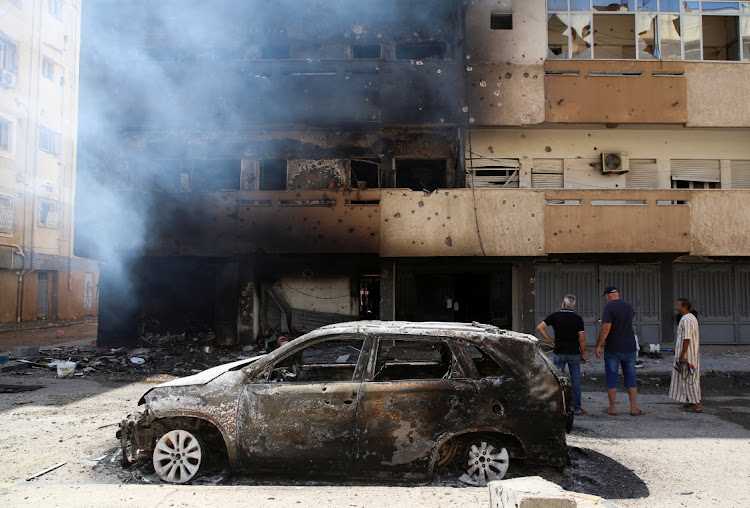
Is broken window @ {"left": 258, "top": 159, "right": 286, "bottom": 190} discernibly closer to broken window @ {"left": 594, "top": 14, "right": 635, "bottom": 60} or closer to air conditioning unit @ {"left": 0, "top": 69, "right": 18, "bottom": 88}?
broken window @ {"left": 594, "top": 14, "right": 635, "bottom": 60}

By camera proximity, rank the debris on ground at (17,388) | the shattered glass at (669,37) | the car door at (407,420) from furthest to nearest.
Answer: the shattered glass at (669,37) < the debris on ground at (17,388) < the car door at (407,420)

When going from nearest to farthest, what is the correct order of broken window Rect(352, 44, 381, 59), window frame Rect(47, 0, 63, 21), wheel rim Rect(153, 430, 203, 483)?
wheel rim Rect(153, 430, 203, 483) < broken window Rect(352, 44, 381, 59) < window frame Rect(47, 0, 63, 21)

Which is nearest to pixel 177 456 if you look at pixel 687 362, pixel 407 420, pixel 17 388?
pixel 407 420

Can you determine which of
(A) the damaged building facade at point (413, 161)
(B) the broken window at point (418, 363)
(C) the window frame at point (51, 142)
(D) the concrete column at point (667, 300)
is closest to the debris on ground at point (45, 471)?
(B) the broken window at point (418, 363)

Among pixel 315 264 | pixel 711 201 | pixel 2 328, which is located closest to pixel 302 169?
pixel 315 264

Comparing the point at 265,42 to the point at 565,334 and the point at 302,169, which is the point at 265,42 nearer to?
the point at 302,169

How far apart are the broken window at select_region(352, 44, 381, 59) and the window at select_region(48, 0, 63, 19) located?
2190 centimetres

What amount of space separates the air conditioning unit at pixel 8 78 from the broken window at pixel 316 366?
2589 centimetres

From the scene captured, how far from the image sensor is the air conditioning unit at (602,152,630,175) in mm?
14391

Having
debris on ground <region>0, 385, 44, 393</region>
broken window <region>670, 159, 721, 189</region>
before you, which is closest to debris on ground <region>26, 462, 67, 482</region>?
debris on ground <region>0, 385, 44, 393</region>

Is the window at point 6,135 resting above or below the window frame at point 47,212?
above

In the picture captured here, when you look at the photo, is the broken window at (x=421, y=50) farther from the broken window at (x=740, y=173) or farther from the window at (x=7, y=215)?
the window at (x=7, y=215)

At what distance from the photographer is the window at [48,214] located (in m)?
26.4

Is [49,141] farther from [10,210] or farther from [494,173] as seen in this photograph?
[494,173]
